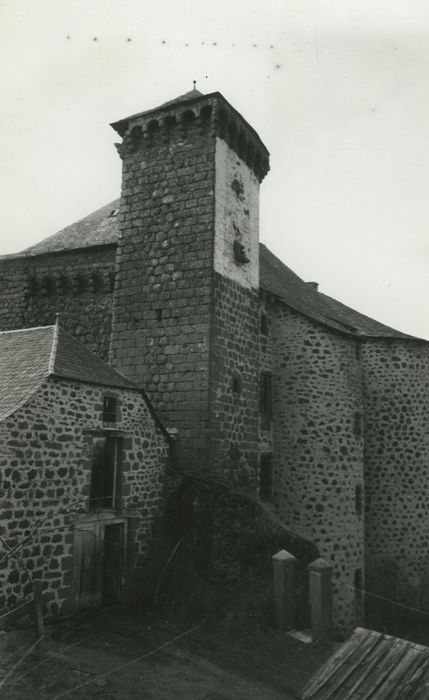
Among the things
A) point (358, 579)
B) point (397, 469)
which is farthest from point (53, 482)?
point (397, 469)

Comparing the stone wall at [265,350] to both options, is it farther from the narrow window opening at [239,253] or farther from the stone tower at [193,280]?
the narrow window opening at [239,253]

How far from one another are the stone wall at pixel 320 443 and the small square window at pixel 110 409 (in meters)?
6.63

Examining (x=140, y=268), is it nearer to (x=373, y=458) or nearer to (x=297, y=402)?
(x=297, y=402)

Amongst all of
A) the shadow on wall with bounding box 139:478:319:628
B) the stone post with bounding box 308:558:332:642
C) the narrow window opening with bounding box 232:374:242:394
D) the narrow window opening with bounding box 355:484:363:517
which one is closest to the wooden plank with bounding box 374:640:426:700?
the stone post with bounding box 308:558:332:642

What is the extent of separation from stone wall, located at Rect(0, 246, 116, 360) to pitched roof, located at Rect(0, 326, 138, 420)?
3678 millimetres

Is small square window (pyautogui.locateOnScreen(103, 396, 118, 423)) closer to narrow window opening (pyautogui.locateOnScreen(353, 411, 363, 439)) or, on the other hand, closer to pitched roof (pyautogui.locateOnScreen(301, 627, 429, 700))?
pitched roof (pyautogui.locateOnScreen(301, 627, 429, 700))

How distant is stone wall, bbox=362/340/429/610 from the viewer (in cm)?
1872

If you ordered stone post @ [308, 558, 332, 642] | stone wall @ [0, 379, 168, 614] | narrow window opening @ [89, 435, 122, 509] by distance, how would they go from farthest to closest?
narrow window opening @ [89, 435, 122, 509] → stone post @ [308, 558, 332, 642] → stone wall @ [0, 379, 168, 614]

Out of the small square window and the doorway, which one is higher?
the small square window

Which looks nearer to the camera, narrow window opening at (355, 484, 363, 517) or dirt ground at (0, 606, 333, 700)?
dirt ground at (0, 606, 333, 700)

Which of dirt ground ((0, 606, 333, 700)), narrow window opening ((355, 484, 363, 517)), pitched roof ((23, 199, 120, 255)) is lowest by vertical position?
dirt ground ((0, 606, 333, 700))

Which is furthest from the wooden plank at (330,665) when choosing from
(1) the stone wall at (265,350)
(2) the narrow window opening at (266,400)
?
(2) the narrow window opening at (266,400)

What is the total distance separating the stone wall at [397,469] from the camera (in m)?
18.7

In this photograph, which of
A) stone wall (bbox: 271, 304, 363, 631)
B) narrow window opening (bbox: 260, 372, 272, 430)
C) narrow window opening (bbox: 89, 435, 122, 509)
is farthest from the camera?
narrow window opening (bbox: 260, 372, 272, 430)
